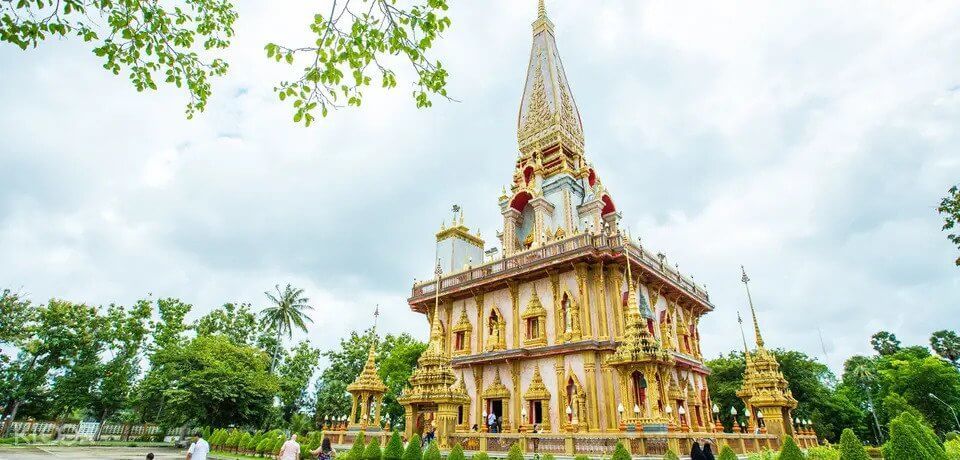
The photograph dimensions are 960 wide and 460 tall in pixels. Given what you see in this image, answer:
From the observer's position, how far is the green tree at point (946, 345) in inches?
2108

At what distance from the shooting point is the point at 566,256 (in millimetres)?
21141

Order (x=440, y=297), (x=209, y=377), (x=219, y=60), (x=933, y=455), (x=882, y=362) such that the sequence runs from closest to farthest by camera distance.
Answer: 1. (x=219, y=60)
2. (x=933, y=455)
3. (x=440, y=297)
4. (x=209, y=377)
5. (x=882, y=362)

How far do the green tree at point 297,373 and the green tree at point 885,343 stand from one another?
220 feet

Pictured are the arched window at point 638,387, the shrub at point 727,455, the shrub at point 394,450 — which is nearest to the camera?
the shrub at point 727,455

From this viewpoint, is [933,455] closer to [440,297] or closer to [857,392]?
[440,297]

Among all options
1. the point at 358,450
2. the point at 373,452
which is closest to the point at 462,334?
the point at 358,450

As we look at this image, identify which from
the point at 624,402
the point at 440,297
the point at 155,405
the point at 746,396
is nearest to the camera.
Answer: the point at 624,402

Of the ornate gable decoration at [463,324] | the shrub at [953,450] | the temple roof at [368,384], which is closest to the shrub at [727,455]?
the shrub at [953,450]

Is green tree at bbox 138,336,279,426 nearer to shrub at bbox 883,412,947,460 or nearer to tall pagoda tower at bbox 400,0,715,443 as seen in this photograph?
tall pagoda tower at bbox 400,0,715,443

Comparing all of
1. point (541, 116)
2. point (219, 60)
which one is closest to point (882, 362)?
point (541, 116)

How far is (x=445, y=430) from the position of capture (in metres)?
15.2

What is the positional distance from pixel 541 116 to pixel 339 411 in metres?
28.1

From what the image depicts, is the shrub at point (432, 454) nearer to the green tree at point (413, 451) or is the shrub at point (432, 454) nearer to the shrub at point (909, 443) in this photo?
the green tree at point (413, 451)

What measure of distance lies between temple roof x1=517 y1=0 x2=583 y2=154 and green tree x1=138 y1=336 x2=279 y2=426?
23.3 meters
